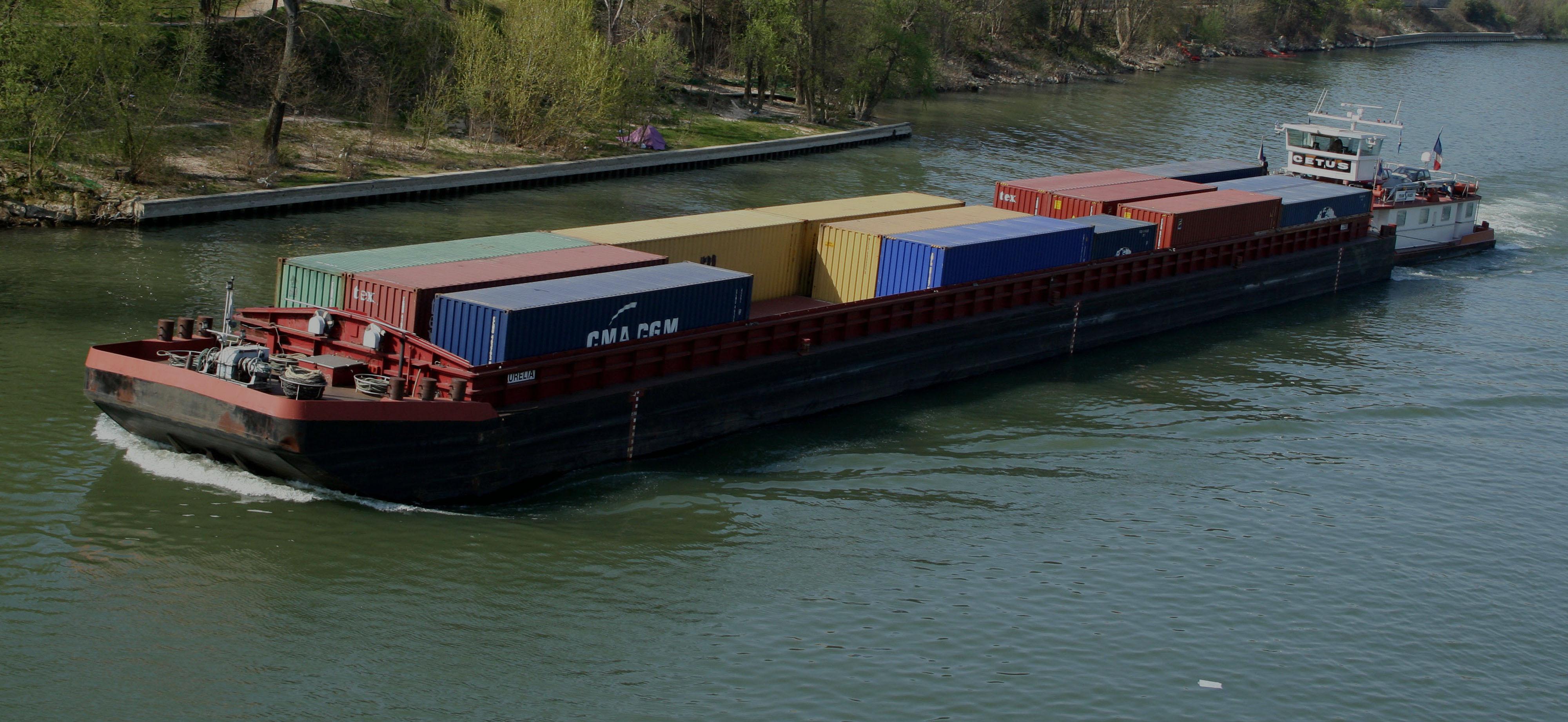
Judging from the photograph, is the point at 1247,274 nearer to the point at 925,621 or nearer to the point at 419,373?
the point at 925,621

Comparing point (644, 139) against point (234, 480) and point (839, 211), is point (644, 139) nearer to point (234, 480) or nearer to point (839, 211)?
point (839, 211)

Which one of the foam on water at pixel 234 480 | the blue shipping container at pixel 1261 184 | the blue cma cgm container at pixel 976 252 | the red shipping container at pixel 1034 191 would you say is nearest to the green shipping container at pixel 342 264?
the foam on water at pixel 234 480

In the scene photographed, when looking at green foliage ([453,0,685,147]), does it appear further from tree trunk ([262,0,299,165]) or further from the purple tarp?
tree trunk ([262,0,299,165])

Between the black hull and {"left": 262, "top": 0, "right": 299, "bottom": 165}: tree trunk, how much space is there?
30419 mm

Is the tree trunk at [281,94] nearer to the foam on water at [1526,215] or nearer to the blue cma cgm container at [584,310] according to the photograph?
the blue cma cgm container at [584,310]

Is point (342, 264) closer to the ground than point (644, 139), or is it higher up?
closer to the ground

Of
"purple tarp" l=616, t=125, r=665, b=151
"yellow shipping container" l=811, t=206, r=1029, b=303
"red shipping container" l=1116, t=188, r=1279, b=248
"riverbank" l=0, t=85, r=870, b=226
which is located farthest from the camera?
"purple tarp" l=616, t=125, r=665, b=151

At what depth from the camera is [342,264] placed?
27.2m

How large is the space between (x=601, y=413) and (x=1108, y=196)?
80.6 feet

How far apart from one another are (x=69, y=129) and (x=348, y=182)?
10.1 metres

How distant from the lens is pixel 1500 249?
60.3m

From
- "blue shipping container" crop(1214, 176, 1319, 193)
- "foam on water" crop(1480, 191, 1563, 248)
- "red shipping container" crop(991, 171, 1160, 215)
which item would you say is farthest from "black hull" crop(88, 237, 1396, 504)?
"foam on water" crop(1480, 191, 1563, 248)

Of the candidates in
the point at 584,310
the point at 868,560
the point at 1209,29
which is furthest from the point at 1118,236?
the point at 1209,29

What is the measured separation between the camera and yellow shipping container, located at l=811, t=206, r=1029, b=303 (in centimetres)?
3503
